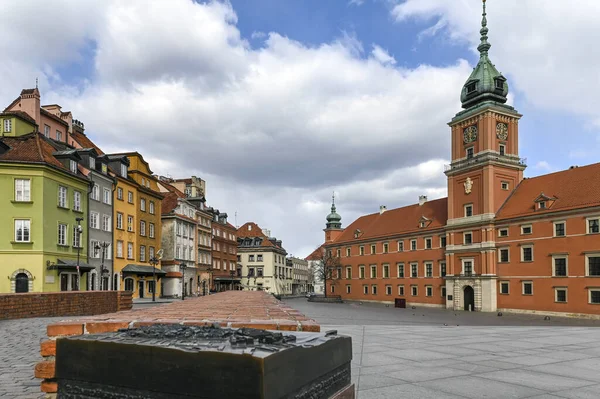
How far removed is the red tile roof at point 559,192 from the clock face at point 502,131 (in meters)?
5.25

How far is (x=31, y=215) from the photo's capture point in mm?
32625

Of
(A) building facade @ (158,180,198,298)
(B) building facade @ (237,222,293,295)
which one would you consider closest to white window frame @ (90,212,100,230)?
(A) building facade @ (158,180,198,298)

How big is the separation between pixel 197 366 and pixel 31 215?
34.7 m

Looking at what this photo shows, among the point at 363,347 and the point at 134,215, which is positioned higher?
the point at 134,215

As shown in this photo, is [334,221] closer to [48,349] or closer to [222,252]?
[222,252]

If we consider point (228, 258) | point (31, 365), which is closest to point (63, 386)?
point (31, 365)

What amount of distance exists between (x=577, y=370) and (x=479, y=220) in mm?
46559

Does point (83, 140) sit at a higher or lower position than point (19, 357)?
higher

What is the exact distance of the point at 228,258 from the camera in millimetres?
80688

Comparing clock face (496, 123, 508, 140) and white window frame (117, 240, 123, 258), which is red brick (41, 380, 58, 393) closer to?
white window frame (117, 240, 123, 258)

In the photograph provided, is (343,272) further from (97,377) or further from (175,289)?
(97,377)

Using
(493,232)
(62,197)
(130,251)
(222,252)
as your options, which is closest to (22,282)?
(62,197)

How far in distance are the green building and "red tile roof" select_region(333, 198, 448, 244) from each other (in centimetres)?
4202

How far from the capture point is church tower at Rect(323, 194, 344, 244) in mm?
95438
